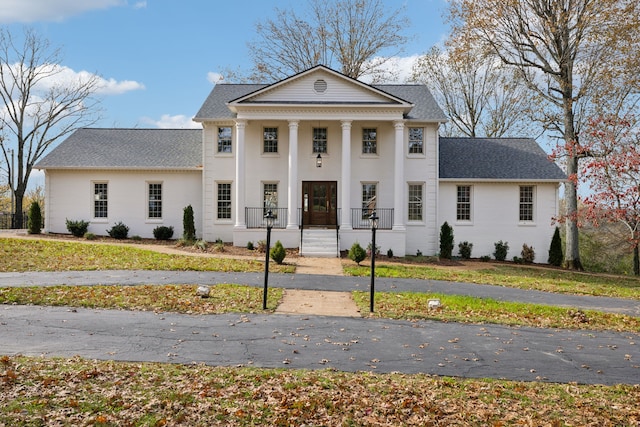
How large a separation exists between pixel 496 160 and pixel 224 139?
574 inches

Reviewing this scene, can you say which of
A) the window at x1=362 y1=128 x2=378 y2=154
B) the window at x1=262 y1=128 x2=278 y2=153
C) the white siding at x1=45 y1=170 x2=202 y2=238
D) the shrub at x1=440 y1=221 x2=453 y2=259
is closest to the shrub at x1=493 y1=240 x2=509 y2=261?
the shrub at x1=440 y1=221 x2=453 y2=259

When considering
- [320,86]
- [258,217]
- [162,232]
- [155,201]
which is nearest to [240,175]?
[258,217]

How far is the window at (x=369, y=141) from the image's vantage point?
2631cm

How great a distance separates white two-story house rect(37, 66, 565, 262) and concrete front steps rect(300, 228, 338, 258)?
0.12 meters

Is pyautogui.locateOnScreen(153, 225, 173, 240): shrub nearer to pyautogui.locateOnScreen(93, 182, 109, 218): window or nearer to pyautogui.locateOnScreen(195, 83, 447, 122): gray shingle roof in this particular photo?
pyautogui.locateOnScreen(93, 182, 109, 218): window

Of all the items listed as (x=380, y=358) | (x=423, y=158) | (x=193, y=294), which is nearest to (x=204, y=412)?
(x=380, y=358)

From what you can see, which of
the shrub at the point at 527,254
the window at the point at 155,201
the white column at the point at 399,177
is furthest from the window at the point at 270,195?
the shrub at the point at 527,254

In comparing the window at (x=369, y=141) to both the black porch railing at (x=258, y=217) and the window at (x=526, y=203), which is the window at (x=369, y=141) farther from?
the window at (x=526, y=203)

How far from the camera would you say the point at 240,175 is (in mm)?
24719

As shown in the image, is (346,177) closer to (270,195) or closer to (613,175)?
(270,195)

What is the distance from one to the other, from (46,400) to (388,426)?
3735 millimetres

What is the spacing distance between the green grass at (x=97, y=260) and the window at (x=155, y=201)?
504 centimetres

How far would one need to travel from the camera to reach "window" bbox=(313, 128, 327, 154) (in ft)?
86.2

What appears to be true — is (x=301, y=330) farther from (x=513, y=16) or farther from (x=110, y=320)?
(x=513, y=16)
